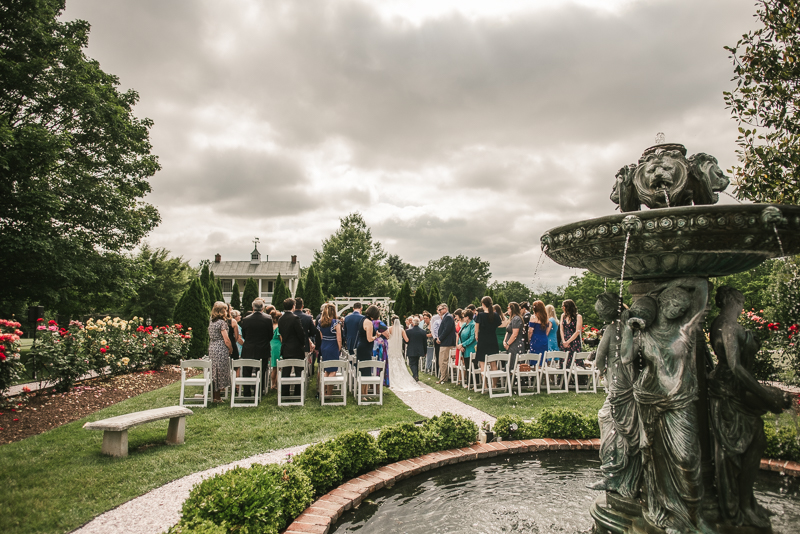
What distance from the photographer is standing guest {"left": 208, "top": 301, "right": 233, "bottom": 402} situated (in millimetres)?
8492

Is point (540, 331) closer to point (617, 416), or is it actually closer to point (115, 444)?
point (617, 416)

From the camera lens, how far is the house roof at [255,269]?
5412 cm

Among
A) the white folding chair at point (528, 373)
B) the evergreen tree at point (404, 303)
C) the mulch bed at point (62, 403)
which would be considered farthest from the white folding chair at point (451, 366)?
the evergreen tree at point (404, 303)

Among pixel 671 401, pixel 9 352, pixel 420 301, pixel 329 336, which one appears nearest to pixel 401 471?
pixel 671 401

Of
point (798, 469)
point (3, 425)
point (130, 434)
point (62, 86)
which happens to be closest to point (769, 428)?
point (798, 469)

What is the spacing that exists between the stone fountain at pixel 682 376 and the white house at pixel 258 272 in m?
52.4

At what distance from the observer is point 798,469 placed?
14.8 feet

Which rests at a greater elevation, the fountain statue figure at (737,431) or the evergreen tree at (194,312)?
the evergreen tree at (194,312)

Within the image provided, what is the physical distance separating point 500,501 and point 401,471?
107 centimetres

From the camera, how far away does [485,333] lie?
10102 millimetres

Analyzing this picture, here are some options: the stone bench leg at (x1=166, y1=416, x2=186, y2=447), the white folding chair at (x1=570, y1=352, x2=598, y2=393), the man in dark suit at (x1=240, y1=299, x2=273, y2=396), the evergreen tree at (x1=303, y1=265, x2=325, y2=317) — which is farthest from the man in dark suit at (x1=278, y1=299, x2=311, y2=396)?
the evergreen tree at (x1=303, y1=265, x2=325, y2=317)

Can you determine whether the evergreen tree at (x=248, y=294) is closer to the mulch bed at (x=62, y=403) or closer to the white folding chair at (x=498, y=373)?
the mulch bed at (x=62, y=403)

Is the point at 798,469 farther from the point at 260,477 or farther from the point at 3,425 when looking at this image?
the point at 3,425

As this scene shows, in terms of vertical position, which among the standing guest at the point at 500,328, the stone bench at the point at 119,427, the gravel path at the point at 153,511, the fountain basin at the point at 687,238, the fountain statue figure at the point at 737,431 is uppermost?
the fountain basin at the point at 687,238
